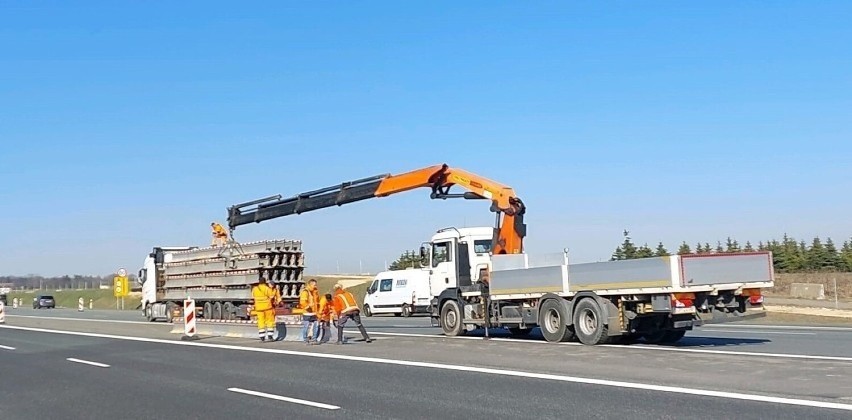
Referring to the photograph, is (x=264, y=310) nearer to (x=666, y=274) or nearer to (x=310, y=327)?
(x=310, y=327)

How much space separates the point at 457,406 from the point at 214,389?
4.43 meters

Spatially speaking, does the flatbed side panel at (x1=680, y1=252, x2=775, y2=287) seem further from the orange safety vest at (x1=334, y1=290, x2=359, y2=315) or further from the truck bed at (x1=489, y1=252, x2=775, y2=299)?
the orange safety vest at (x1=334, y1=290, x2=359, y2=315)

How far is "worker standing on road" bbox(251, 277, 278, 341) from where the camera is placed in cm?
2306

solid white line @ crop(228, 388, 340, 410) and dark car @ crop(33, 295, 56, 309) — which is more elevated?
dark car @ crop(33, 295, 56, 309)

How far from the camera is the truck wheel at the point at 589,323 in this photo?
18.6 metres

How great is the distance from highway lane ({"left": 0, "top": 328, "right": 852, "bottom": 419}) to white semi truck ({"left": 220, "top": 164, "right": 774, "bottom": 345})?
422 centimetres

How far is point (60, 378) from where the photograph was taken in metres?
16.3

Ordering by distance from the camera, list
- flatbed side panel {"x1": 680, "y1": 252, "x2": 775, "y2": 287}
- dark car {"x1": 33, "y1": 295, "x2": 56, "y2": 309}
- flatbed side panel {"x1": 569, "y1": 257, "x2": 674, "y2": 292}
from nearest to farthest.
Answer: flatbed side panel {"x1": 680, "y1": 252, "x2": 775, "y2": 287} → flatbed side panel {"x1": 569, "y1": 257, "x2": 674, "y2": 292} → dark car {"x1": 33, "y1": 295, "x2": 56, "y2": 309}

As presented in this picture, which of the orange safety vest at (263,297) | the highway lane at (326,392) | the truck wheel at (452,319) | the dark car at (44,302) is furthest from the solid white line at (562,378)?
the dark car at (44,302)

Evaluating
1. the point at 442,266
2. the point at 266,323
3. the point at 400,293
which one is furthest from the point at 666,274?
the point at 400,293

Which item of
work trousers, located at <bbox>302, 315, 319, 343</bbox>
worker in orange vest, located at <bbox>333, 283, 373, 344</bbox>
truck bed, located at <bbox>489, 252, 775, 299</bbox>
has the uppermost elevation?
truck bed, located at <bbox>489, 252, 775, 299</bbox>

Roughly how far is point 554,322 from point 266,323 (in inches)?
310

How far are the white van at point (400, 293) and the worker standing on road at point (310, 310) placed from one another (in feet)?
50.5

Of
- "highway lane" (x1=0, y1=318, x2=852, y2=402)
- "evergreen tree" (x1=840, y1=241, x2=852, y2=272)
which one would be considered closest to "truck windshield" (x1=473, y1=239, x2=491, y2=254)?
"highway lane" (x1=0, y1=318, x2=852, y2=402)
